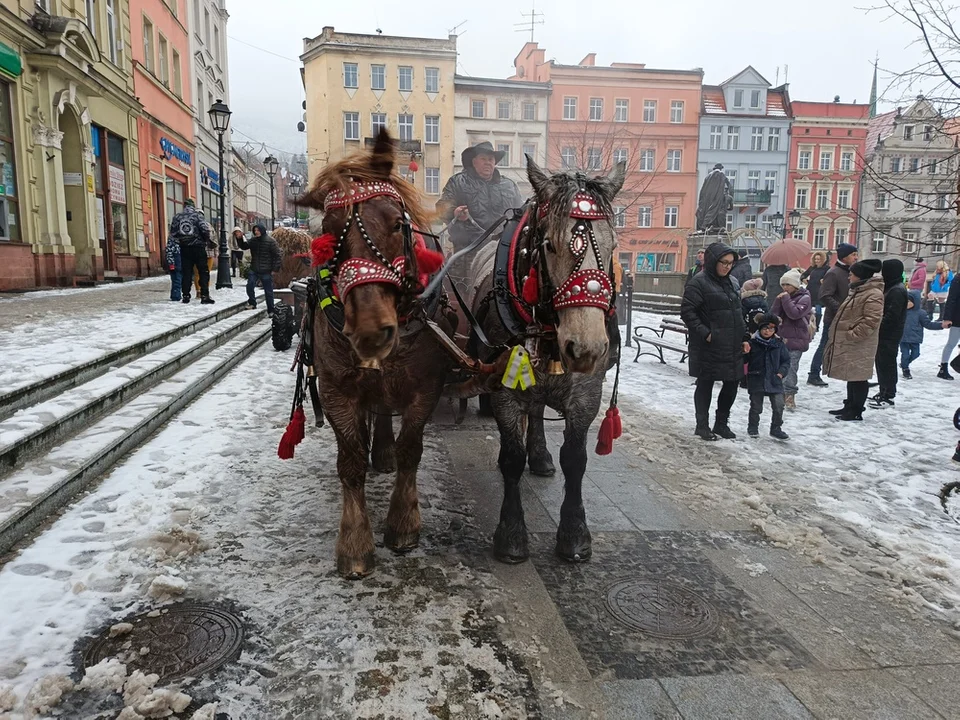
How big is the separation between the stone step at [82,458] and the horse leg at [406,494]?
1.90 metres

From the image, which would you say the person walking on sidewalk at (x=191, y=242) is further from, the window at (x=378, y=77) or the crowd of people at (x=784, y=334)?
the window at (x=378, y=77)

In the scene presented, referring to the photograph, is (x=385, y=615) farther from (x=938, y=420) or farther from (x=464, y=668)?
(x=938, y=420)

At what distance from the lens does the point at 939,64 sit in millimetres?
5508

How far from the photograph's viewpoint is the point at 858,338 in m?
7.10

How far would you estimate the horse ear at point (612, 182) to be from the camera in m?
2.95

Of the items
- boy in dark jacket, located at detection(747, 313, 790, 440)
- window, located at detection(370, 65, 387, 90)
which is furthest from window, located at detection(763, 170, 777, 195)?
boy in dark jacket, located at detection(747, 313, 790, 440)

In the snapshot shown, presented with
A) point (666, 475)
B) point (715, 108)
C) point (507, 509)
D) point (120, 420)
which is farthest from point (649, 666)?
point (715, 108)

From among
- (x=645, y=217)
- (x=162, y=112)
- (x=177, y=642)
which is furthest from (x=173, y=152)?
(x=645, y=217)

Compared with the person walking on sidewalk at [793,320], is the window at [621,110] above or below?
above

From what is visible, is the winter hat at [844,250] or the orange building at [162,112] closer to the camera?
the winter hat at [844,250]

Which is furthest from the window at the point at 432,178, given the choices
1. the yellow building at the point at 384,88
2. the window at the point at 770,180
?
the window at the point at 770,180

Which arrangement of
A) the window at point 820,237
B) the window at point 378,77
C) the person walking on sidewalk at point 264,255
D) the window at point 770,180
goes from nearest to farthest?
1. the person walking on sidewalk at point 264,255
2. the window at point 378,77
3. the window at point 770,180
4. the window at point 820,237

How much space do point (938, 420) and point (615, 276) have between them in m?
6.29

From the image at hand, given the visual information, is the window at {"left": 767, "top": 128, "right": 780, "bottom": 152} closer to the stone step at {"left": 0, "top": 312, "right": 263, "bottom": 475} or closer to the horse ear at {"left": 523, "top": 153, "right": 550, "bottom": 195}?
the stone step at {"left": 0, "top": 312, "right": 263, "bottom": 475}
